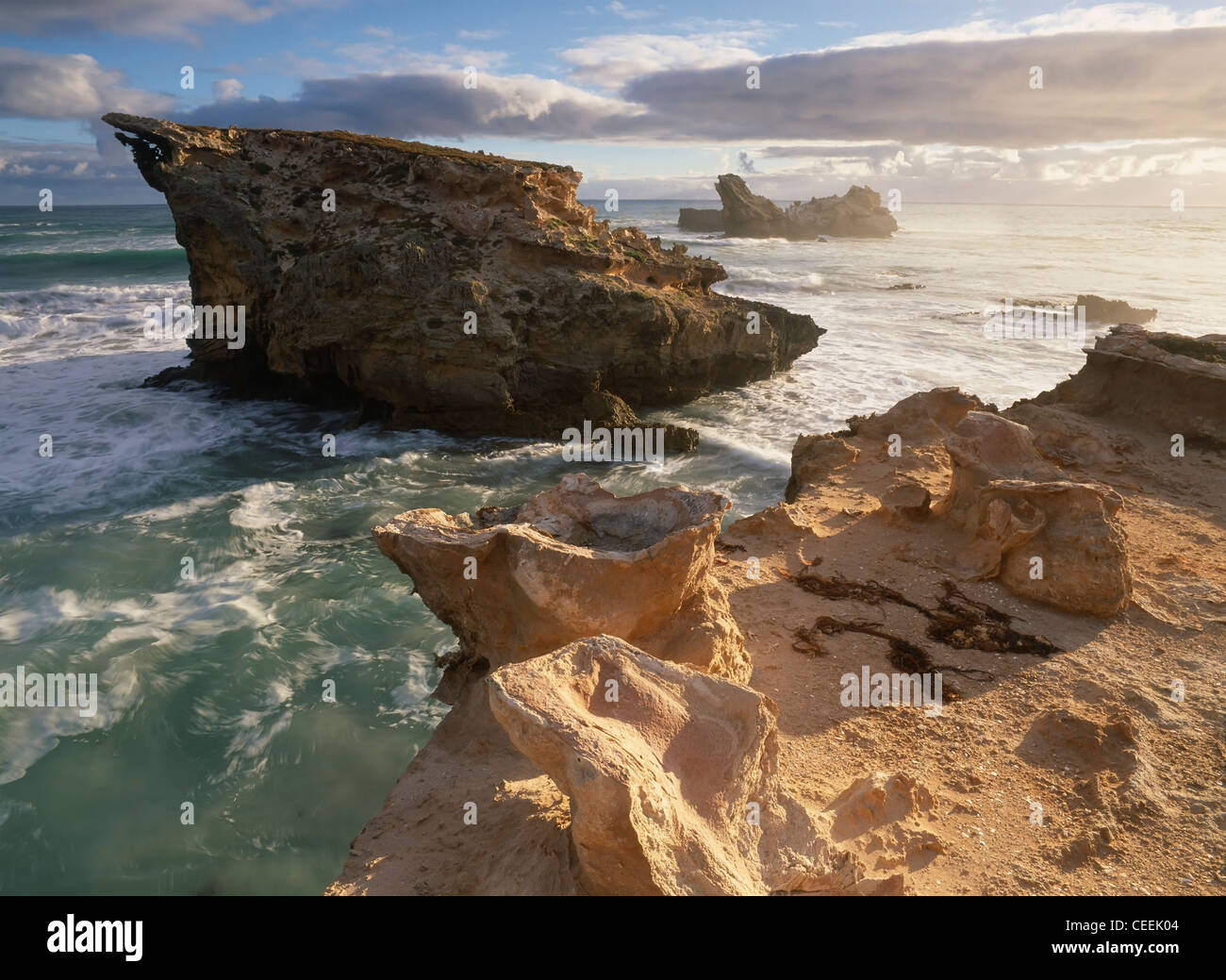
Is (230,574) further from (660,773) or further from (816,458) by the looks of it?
(660,773)

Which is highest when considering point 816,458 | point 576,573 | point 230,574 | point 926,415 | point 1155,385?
point 1155,385

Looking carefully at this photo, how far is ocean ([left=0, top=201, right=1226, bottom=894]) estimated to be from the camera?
745 cm

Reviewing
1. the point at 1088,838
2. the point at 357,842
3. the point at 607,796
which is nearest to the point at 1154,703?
the point at 1088,838

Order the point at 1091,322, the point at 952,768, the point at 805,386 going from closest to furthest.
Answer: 1. the point at 952,768
2. the point at 805,386
3. the point at 1091,322

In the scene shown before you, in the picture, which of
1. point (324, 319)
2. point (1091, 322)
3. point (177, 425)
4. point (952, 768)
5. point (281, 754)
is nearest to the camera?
point (952, 768)

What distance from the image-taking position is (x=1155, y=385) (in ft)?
38.5

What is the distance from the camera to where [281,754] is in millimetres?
8219

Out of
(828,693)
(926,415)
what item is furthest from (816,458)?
(828,693)

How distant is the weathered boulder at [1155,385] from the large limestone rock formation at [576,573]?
890 cm


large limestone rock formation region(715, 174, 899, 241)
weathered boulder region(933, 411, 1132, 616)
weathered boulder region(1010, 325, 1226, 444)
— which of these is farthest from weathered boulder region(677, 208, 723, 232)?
weathered boulder region(933, 411, 1132, 616)

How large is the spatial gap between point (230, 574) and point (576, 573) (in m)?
8.45

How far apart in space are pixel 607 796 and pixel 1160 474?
10377 mm

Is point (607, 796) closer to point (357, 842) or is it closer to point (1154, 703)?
point (357, 842)

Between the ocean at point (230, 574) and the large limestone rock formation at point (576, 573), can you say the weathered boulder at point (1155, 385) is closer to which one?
the ocean at point (230, 574)
